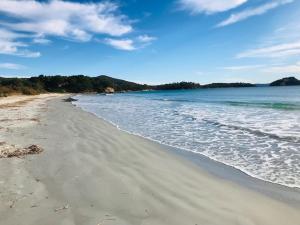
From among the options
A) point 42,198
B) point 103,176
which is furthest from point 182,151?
point 42,198

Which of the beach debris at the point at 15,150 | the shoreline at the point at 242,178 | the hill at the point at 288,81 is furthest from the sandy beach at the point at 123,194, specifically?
the hill at the point at 288,81

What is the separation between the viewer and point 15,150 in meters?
9.18

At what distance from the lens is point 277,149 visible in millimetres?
10492

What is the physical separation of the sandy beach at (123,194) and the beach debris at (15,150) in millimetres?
310

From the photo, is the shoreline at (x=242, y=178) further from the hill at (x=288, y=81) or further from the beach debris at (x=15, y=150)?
the hill at (x=288, y=81)

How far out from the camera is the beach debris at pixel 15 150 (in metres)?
8.56

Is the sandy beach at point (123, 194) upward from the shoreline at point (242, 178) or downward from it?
upward

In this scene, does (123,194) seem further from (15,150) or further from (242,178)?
(15,150)

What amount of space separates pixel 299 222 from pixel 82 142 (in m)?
7.92

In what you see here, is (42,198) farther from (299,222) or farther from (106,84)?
(106,84)

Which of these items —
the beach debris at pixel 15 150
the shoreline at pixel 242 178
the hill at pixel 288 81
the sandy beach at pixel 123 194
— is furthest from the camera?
the hill at pixel 288 81

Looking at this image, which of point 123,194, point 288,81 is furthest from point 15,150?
point 288,81

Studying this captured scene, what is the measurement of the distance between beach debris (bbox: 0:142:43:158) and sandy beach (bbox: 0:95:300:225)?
0.31 metres

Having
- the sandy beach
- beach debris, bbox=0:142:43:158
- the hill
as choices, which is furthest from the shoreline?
the hill
